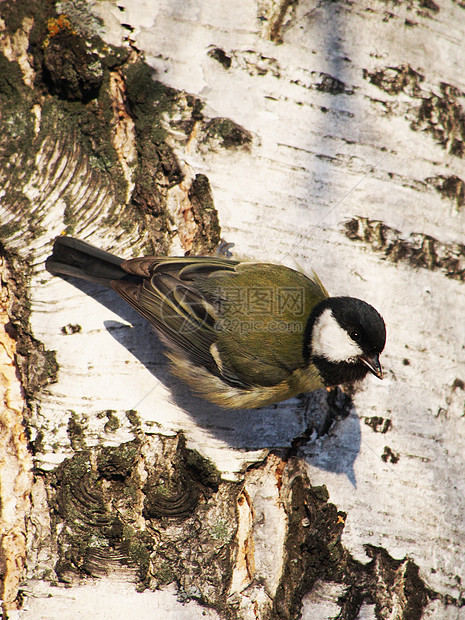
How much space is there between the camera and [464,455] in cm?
224

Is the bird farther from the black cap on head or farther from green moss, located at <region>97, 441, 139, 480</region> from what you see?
green moss, located at <region>97, 441, 139, 480</region>

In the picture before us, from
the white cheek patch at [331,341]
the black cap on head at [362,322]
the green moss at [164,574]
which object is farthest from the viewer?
the white cheek patch at [331,341]

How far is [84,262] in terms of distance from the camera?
2.10 metres

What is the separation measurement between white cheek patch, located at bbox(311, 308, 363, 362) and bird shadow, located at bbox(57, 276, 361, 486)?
0.19 metres

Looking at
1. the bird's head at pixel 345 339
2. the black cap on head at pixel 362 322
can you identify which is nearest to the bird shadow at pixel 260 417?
the bird's head at pixel 345 339

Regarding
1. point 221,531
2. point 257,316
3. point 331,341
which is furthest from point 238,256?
point 221,531

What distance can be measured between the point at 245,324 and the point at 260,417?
46 cm

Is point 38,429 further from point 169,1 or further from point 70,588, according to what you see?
point 169,1

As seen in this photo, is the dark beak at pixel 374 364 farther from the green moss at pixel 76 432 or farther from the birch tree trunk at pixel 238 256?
the green moss at pixel 76 432

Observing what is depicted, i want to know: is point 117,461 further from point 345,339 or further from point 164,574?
point 345,339

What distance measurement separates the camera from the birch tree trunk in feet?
6.48

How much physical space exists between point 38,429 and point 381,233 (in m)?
1.82

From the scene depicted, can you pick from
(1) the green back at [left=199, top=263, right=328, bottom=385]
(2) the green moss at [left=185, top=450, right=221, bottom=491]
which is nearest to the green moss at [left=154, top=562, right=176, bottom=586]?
(2) the green moss at [left=185, top=450, right=221, bottom=491]

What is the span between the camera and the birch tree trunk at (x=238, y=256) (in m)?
1.97
